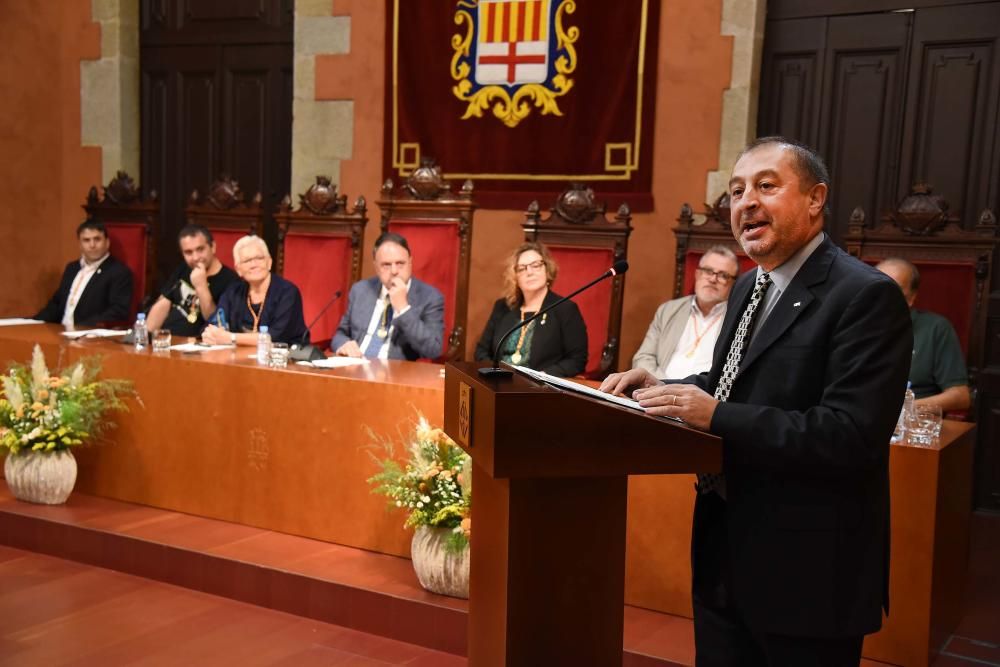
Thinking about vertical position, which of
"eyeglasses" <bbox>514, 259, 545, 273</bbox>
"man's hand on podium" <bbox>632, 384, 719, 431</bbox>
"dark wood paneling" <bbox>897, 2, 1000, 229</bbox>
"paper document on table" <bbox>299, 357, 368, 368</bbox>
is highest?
"dark wood paneling" <bbox>897, 2, 1000, 229</bbox>

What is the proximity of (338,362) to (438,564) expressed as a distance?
0.96 metres

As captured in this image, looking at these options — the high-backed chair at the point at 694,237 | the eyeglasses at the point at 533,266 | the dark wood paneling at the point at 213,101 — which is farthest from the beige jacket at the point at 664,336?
the dark wood paneling at the point at 213,101

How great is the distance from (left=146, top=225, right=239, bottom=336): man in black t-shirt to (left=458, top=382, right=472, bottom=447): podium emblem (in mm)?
3021

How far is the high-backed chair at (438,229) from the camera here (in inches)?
173

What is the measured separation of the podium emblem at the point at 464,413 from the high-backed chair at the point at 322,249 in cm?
304

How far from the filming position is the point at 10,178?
19.2ft

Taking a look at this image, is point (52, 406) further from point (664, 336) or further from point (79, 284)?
point (664, 336)

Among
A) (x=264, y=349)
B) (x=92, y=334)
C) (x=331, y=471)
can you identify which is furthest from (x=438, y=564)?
(x=92, y=334)

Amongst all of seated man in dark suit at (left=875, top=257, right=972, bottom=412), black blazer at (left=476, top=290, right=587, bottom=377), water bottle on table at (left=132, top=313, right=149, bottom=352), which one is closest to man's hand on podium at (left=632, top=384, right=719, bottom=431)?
seated man in dark suit at (left=875, top=257, right=972, bottom=412)

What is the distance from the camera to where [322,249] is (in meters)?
4.77

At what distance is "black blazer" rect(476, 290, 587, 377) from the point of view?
3.72 m

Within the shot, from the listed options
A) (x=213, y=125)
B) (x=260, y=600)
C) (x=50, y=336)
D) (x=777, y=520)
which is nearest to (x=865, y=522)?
(x=777, y=520)

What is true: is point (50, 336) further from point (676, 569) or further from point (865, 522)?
point (865, 522)

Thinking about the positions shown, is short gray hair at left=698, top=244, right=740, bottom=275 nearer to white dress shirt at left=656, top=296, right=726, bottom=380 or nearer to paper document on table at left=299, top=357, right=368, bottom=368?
white dress shirt at left=656, top=296, right=726, bottom=380
